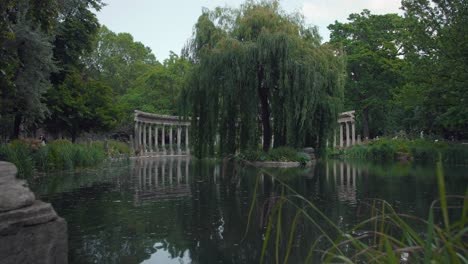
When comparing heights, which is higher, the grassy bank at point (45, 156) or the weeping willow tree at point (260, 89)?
the weeping willow tree at point (260, 89)

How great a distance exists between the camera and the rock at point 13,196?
433cm

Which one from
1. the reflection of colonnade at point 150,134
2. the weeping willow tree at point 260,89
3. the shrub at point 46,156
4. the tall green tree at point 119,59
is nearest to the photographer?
the shrub at point 46,156

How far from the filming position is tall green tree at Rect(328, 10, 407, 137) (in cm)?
4569

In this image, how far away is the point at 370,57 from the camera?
4569cm

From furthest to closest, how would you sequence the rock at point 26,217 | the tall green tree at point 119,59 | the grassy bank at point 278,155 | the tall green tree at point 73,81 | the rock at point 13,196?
1. the tall green tree at point 119,59
2. the tall green tree at point 73,81
3. the grassy bank at point 278,155
4. the rock at point 13,196
5. the rock at point 26,217

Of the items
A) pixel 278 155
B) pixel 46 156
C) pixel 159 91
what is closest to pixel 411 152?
pixel 278 155

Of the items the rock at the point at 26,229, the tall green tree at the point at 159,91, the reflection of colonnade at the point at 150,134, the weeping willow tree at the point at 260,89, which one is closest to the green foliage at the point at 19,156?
the weeping willow tree at the point at 260,89

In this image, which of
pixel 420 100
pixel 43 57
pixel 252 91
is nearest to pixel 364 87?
pixel 420 100

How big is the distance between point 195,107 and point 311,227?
15935 millimetres

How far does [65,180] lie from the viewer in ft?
52.3

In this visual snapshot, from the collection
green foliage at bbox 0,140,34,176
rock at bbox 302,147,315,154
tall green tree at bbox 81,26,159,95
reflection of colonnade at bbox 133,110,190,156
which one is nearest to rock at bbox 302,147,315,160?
rock at bbox 302,147,315,154

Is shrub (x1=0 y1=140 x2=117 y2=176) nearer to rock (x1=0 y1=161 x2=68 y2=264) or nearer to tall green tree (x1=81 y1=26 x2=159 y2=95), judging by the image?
rock (x1=0 y1=161 x2=68 y2=264)

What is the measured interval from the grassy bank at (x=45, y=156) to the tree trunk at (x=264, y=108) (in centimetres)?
910

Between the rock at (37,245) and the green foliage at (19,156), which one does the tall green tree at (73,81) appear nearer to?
the green foliage at (19,156)
